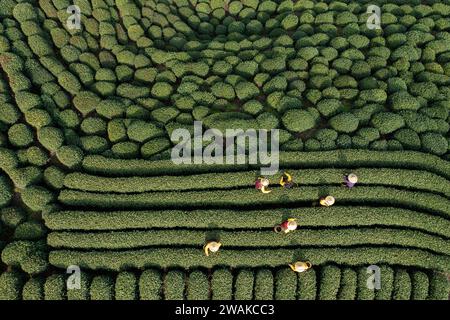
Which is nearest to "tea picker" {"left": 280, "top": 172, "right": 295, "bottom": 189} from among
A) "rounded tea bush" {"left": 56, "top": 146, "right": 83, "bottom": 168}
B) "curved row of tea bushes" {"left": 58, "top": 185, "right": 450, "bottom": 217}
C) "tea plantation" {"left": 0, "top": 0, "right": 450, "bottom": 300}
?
"curved row of tea bushes" {"left": 58, "top": 185, "right": 450, "bottom": 217}

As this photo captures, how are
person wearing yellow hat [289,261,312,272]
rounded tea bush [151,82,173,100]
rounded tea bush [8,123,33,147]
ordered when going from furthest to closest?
rounded tea bush [151,82,173,100] < rounded tea bush [8,123,33,147] < person wearing yellow hat [289,261,312,272]

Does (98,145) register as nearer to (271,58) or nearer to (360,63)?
(271,58)

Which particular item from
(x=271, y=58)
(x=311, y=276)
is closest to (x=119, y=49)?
(x=271, y=58)

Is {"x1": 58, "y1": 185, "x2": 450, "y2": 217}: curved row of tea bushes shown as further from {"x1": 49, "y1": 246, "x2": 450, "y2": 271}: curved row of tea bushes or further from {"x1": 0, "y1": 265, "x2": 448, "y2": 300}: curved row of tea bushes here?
{"x1": 0, "y1": 265, "x2": 448, "y2": 300}: curved row of tea bushes

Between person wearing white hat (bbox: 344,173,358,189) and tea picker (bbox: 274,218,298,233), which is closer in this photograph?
tea picker (bbox: 274,218,298,233)

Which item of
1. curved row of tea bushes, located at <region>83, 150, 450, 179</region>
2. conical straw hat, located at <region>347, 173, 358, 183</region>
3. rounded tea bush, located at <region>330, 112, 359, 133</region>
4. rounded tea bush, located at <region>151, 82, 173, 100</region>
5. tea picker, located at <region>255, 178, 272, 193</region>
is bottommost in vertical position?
tea picker, located at <region>255, 178, 272, 193</region>

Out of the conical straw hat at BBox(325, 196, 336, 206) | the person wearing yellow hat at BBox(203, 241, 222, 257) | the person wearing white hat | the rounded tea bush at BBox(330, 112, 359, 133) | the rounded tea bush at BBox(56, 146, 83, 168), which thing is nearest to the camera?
the person wearing yellow hat at BBox(203, 241, 222, 257)

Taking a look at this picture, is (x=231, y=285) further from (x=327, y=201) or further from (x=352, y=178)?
(x=352, y=178)
